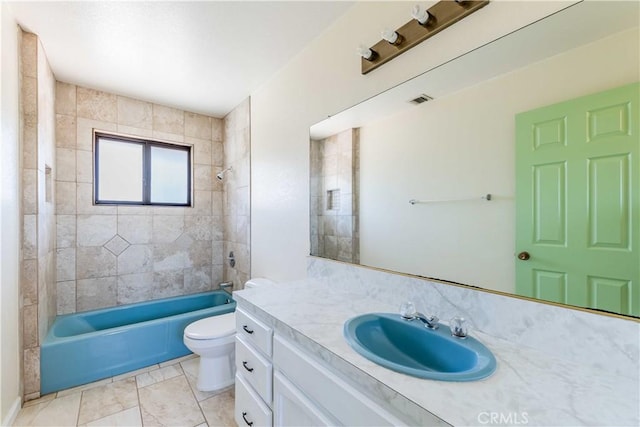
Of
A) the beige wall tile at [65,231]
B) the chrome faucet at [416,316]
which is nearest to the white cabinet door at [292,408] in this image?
the chrome faucet at [416,316]

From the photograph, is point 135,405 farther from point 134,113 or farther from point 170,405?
point 134,113

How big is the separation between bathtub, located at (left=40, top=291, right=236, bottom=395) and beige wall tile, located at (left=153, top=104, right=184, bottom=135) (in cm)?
194

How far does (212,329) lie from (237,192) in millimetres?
1505

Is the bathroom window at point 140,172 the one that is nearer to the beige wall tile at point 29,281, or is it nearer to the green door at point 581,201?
the beige wall tile at point 29,281

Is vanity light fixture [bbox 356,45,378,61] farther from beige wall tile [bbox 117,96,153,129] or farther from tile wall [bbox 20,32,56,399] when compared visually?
beige wall tile [bbox 117,96,153,129]

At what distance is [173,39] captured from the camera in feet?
6.08

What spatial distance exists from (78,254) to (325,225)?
8.31ft

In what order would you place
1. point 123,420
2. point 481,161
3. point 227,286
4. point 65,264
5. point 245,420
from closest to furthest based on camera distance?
point 481,161
point 245,420
point 123,420
point 65,264
point 227,286

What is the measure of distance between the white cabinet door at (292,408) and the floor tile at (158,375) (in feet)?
5.07

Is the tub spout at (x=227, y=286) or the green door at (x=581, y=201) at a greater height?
the green door at (x=581, y=201)

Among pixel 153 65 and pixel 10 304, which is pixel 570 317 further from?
pixel 153 65

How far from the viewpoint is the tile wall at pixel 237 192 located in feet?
9.25

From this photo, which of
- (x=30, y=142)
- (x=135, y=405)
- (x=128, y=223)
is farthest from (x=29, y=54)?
(x=135, y=405)

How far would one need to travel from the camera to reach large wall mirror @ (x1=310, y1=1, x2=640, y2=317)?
2.51 feet
